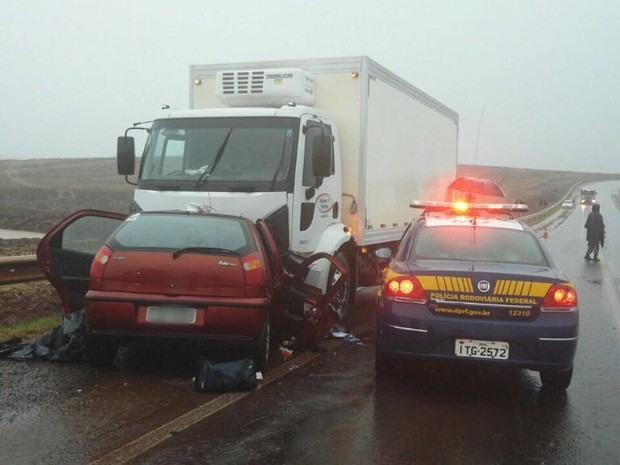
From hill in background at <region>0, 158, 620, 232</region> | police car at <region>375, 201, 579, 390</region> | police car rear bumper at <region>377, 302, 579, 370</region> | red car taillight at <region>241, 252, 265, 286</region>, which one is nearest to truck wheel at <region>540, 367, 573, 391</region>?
police car at <region>375, 201, 579, 390</region>

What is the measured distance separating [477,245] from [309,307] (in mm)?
1940

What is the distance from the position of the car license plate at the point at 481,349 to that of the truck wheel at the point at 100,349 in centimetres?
Answer: 296

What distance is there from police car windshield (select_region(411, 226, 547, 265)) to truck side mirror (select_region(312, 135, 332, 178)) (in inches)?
74.3

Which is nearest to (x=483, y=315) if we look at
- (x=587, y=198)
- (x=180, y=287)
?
(x=180, y=287)

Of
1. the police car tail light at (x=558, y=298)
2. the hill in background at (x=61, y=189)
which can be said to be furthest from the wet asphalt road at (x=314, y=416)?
the hill in background at (x=61, y=189)

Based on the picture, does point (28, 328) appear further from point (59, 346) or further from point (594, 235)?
point (594, 235)

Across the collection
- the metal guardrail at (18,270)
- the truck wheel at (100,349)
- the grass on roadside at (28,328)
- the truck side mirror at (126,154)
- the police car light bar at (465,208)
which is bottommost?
the grass on roadside at (28,328)

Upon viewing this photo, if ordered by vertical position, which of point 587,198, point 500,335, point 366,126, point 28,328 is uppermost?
point 366,126

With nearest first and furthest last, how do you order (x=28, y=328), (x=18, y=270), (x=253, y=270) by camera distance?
(x=253, y=270) < (x=28, y=328) < (x=18, y=270)

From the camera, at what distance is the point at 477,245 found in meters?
6.42

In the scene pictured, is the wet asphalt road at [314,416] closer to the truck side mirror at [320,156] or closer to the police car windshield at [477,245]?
the police car windshield at [477,245]

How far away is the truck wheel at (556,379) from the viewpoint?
5945mm

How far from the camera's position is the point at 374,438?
4.73 metres

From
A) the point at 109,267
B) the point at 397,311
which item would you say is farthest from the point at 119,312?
the point at 397,311
